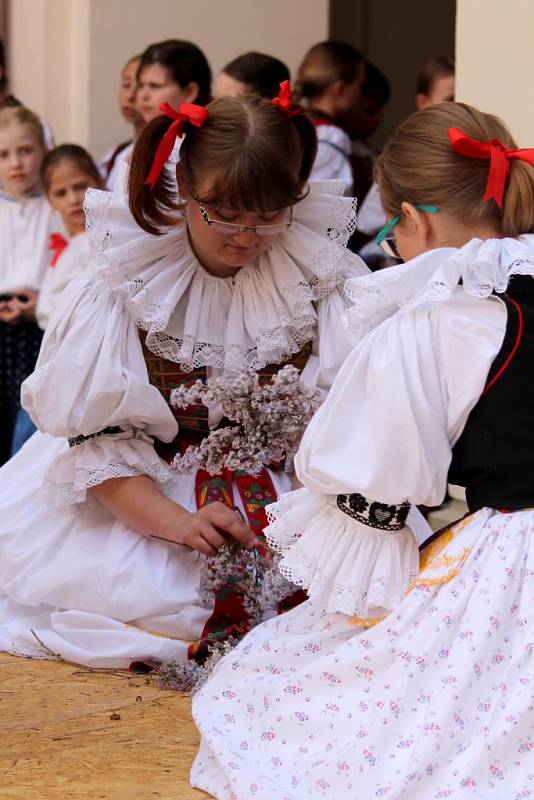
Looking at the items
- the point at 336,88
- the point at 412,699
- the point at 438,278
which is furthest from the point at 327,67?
the point at 412,699

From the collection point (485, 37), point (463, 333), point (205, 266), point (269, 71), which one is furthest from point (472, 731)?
point (269, 71)

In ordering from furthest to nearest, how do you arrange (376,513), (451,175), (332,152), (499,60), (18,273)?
(18,273) < (332,152) < (499,60) < (451,175) < (376,513)

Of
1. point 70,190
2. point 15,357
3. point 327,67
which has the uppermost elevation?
point 327,67

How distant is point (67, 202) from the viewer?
5.88m

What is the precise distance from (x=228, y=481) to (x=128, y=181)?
82 centimetres

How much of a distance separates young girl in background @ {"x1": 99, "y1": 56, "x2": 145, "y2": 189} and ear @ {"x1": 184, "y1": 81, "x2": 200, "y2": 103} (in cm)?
55

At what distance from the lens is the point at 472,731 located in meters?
2.24

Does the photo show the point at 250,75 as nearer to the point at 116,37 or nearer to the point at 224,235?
the point at 116,37

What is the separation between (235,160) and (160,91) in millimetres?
2517

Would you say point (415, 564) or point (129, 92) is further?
point (129, 92)

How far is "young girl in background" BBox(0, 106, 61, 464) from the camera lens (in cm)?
617

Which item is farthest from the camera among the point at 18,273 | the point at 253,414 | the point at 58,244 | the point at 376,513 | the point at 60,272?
the point at 18,273

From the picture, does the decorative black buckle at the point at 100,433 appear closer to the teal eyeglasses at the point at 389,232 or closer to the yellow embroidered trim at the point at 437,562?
the teal eyeglasses at the point at 389,232

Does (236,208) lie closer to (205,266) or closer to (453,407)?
(205,266)
